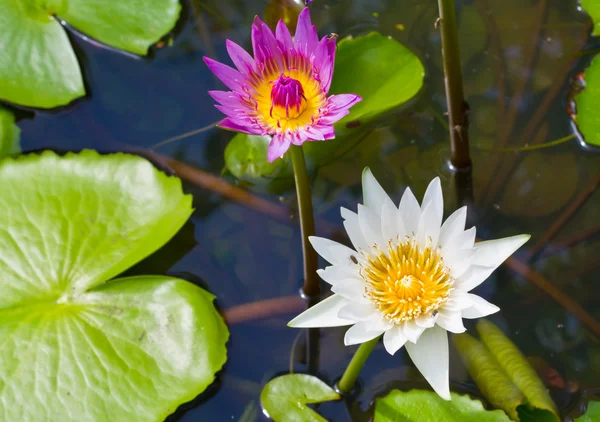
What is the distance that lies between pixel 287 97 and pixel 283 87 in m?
0.03

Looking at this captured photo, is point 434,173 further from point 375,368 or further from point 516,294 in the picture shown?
point 375,368

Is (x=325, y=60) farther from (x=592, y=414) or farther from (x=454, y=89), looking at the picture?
(x=592, y=414)

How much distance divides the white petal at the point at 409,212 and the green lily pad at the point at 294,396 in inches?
28.1

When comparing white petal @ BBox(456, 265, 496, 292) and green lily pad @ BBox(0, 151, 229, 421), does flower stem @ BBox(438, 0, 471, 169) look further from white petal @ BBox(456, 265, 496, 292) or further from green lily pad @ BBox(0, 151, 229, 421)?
green lily pad @ BBox(0, 151, 229, 421)

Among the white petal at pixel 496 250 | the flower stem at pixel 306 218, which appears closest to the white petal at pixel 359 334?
the white petal at pixel 496 250

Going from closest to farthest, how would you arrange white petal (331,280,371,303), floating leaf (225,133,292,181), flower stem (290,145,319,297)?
white petal (331,280,371,303) < flower stem (290,145,319,297) < floating leaf (225,133,292,181)

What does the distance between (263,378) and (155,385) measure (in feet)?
1.41

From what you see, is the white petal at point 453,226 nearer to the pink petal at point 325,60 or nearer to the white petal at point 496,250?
the white petal at point 496,250

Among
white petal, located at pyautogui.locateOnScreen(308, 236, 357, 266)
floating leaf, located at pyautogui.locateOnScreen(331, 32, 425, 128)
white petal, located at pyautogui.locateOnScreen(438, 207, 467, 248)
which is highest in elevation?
floating leaf, located at pyautogui.locateOnScreen(331, 32, 425, 128)

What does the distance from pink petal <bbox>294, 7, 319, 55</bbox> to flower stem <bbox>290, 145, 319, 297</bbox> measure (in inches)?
11.8

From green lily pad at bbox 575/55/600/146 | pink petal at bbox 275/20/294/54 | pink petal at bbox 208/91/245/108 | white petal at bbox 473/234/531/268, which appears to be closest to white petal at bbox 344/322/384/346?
white petal at bbox 473/234/531/268

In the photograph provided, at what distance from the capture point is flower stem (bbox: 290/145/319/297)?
5.95ft

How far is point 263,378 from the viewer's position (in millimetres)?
2225

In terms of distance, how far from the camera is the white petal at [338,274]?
1.63 metres
